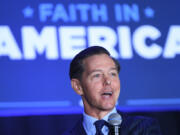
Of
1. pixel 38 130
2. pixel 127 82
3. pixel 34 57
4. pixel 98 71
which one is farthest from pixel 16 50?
pixel 98 71

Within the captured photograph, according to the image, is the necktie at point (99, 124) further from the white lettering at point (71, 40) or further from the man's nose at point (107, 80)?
the white lettering at point (71, 40)

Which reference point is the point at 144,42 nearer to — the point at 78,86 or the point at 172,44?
the point at 172,44

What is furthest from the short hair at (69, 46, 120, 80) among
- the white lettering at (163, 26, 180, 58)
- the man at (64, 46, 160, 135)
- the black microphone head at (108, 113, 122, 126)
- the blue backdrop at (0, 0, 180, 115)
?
the white lettering at (163, 26, 180, 58)

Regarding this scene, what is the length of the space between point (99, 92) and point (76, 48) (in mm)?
1810

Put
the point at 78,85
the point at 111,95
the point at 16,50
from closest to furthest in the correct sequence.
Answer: the point at 111,95 < the point at 78,85 < the point at 16,50

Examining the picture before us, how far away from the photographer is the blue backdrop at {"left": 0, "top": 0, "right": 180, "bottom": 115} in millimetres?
4117

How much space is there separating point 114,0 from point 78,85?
6.41 feet

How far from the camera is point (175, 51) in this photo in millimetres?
4379

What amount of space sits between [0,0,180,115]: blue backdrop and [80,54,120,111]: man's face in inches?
63.3

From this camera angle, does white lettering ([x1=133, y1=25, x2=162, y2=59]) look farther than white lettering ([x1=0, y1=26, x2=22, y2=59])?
Yes

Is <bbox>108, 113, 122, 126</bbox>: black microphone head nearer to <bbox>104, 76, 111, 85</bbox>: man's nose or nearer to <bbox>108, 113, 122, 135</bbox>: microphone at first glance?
<bbox>108, 113, 122, 135</bbox>: microphone

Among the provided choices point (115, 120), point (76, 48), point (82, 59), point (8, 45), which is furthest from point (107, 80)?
point (8, 45)

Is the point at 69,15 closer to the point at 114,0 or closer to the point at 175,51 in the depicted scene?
the point at 114,0

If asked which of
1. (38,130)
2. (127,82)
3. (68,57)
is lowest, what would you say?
(38,130)
